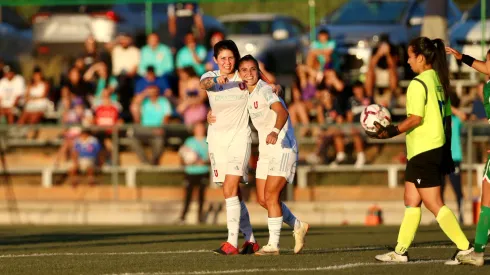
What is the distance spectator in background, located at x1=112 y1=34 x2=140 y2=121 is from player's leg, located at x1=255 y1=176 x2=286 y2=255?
12.3 meters

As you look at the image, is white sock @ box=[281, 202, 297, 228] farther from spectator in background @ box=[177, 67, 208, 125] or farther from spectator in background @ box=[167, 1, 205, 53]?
spectator in background @ box=[167, 1, 205, 53]

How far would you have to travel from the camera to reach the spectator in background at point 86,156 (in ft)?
75.8

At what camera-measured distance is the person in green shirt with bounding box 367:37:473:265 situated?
447 inches

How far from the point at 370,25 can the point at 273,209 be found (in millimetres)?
13830

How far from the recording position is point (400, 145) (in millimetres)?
22312

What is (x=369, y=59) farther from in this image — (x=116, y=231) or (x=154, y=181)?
(x=116, y=231)

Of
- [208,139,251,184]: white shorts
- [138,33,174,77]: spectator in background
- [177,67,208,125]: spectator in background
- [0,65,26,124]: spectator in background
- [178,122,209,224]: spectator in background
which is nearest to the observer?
[208,139,251,184]: white shorts

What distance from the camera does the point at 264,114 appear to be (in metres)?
12.9

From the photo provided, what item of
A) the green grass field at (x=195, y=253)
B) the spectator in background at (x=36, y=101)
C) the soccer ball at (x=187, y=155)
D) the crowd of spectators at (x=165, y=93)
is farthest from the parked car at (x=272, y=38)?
the green grass field at (x=195, y=253)

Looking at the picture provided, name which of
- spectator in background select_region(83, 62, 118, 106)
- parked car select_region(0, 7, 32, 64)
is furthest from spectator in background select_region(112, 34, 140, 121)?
parked car select_region(0, 7, 32, 64)

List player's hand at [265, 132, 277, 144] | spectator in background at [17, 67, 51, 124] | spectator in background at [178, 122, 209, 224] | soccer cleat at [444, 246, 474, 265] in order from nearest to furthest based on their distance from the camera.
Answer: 1. soccer cleat at [444, 246, 474, 265]
2. player's hand at [265, 132, 277, 144]
3. spectator in background at [178, 122, 209, 224]
4. spectator in background at [17, 67, 51, 124]

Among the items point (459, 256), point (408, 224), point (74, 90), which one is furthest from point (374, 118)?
point (74, 90)

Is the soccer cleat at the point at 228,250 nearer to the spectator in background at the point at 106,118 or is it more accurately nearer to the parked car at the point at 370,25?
Answer: the spectator in background at the point at 106,118

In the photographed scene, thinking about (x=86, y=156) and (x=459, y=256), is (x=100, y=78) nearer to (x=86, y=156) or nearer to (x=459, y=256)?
(x=86, y=156)
